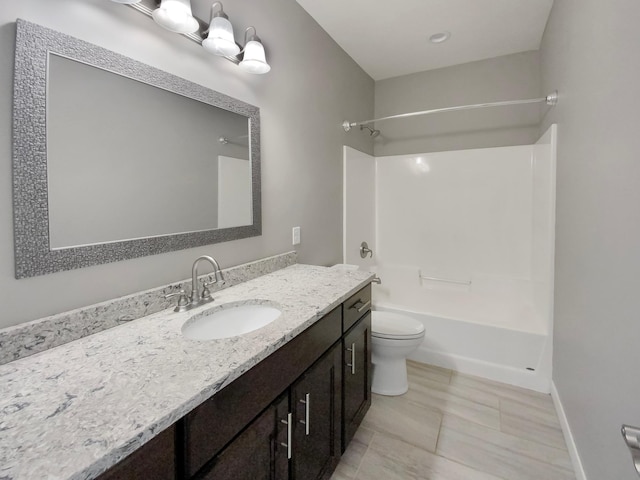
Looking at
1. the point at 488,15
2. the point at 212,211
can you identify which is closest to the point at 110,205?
the point at 212,211

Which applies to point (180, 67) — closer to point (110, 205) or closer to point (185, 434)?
point (110, 205)

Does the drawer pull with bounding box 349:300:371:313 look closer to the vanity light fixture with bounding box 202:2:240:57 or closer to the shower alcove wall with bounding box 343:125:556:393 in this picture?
the shower alcove wall with bounding box 343:125:556:393

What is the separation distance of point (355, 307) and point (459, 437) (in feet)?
3.15

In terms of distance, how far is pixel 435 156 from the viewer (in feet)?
9.77

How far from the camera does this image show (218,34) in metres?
1.29

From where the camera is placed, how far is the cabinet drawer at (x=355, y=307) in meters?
1.42

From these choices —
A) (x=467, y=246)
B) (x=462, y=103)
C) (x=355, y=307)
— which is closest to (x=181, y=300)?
(x=355, y=307)

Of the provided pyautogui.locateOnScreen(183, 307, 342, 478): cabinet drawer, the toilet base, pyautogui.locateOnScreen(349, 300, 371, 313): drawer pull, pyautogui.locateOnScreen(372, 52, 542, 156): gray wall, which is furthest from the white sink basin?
pyautogui.locateOnScreen(372, 52, 542, 156): gray wall

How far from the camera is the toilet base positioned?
2.04m

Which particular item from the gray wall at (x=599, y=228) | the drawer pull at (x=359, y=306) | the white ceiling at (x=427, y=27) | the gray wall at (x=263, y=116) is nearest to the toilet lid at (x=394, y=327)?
the drawer pull at (x=359, y=306)

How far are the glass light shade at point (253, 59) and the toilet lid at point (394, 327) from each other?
1.65m

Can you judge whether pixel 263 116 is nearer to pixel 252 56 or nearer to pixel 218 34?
pixel 252 56

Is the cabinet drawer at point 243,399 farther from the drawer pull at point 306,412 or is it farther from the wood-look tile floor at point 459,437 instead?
the wood-look tile floor at point 459,437

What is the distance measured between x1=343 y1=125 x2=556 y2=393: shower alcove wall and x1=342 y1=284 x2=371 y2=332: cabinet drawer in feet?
3.18
